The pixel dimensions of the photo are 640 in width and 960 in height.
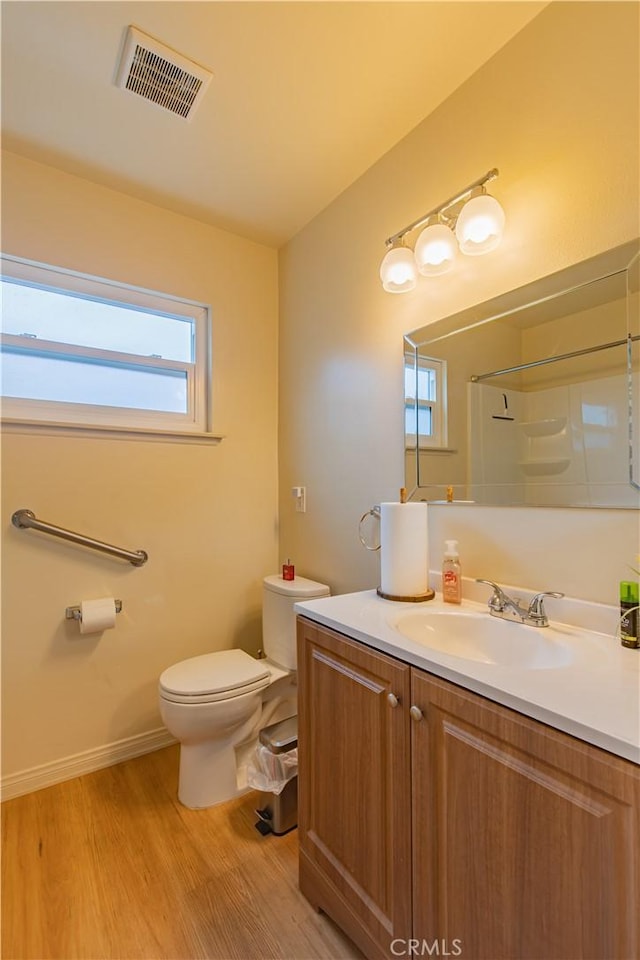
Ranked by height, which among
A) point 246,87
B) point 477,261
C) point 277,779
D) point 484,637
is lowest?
point 277,779

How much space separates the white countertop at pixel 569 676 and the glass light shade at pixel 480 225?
1042 mm

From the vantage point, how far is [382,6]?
1.19 metres

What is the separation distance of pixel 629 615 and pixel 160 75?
2054 mm

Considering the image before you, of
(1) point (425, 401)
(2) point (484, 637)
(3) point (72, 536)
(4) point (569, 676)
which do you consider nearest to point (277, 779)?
(2) point (484, 637)

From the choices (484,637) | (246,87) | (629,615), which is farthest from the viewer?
(246,87)

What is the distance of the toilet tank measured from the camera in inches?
72.1

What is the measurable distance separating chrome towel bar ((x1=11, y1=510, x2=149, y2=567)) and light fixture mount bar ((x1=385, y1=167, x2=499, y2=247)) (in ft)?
5.46

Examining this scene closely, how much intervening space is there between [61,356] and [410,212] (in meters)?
1.54

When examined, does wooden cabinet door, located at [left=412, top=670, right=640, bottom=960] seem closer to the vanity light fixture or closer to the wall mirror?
the wall mirror

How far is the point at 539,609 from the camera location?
1.08m

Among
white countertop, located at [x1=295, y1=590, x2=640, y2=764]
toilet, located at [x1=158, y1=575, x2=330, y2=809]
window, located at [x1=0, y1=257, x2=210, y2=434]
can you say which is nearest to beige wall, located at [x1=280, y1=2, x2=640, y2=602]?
white countertop, located at [x1=295, y1=590, x2=640, y2=764]

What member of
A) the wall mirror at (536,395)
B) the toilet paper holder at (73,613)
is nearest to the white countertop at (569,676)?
the wall mirror at (536,395)

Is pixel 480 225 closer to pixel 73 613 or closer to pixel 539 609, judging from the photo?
pixel 539 609

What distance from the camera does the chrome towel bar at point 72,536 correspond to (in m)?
1.67
